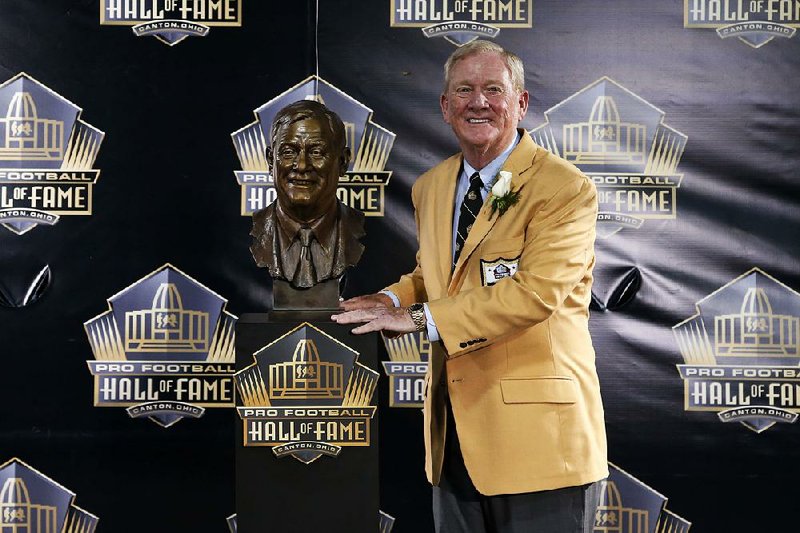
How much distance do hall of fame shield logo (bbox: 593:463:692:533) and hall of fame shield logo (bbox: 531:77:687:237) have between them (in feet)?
3.03

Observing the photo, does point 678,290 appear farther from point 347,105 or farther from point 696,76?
point 347,105

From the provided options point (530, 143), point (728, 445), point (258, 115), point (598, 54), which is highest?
point (598, 54)

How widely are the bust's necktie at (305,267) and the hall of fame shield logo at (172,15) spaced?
1.13 meters

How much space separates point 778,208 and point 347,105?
5.36 feet

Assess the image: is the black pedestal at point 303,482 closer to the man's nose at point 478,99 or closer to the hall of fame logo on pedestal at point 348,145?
the man's nose at point 478,99

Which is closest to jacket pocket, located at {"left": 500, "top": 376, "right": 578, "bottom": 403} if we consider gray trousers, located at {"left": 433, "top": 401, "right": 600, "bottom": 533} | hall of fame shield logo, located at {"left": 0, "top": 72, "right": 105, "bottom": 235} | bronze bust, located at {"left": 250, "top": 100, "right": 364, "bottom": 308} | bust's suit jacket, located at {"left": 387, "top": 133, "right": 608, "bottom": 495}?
bust's suit jacket, located at {"left": 387, "top": 133, "right": 608, "bottom": 495}

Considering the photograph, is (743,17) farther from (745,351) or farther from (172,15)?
(172,15)

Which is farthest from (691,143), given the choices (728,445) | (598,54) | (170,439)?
(170,439)

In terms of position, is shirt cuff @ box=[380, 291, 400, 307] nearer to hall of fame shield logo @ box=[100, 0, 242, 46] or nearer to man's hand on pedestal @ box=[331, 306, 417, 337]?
man's hand on pedestal @ box=[331, 306, 417, 337]

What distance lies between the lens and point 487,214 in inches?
77.5

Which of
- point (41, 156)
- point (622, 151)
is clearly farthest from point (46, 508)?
point (622, 151)

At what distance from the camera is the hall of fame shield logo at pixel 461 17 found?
306 cm

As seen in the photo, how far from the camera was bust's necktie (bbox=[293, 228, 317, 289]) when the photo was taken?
2.31 meters

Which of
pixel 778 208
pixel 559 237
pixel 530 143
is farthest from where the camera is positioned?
pixel 778 208
